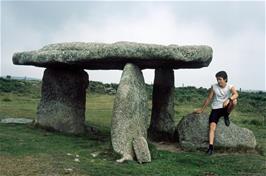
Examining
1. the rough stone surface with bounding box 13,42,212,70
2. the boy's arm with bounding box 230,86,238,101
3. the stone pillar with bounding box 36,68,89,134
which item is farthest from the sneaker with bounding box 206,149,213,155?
the stone pillar with bounding box 36,68,89,134

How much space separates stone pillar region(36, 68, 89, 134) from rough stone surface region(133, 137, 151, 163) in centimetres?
444

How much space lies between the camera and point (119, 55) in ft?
40.9

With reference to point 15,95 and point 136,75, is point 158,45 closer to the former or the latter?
point 136,75

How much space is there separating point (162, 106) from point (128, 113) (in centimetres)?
414

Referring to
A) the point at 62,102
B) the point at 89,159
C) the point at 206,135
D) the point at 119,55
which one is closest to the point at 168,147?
the point at 206,135

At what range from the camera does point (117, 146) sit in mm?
11359

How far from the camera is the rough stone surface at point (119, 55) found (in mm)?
12359

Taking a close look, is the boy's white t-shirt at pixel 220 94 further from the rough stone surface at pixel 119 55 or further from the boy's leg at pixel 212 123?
the rough stone surface at pixel 119 55

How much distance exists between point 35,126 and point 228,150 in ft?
20.7

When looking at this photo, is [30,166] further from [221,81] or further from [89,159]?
[221,81]

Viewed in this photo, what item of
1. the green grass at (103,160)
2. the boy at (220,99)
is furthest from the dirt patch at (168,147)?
the boy at (220,99)

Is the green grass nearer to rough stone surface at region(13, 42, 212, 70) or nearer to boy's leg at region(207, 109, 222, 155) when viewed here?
boy's leg at region(207, 109, 222, 155)

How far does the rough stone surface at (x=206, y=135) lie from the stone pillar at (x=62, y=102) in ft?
12.8

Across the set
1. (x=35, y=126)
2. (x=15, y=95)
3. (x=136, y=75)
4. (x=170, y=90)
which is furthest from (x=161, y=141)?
(x=15, y=95)
